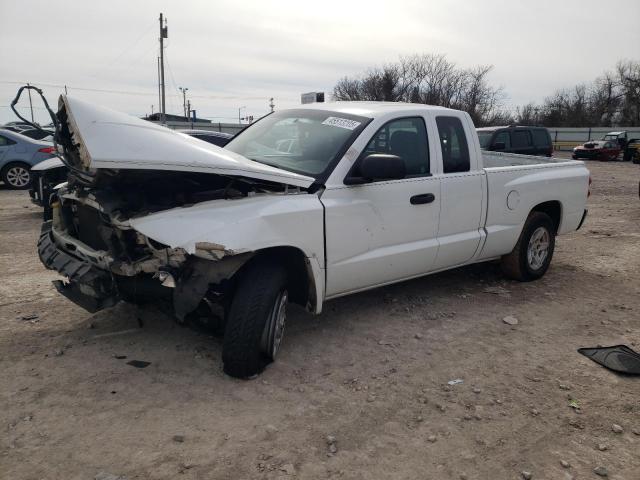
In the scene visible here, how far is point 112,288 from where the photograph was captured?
132 inches

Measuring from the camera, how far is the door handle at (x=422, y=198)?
13.9 ft

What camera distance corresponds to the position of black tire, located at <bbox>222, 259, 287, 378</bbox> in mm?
3229

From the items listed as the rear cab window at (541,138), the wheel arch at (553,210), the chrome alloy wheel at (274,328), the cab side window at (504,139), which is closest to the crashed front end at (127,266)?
the chrome alloy wheel at (274,328)

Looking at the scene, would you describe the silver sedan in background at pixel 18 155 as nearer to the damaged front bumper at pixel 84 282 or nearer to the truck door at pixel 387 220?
the damaged front bumper at pixel 84 282

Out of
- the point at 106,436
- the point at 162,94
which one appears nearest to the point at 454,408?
the point at 106,436

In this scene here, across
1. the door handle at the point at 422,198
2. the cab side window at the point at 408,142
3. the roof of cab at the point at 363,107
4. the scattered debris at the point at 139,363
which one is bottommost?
the scattered debris at the point at 139,363

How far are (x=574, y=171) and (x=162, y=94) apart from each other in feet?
111

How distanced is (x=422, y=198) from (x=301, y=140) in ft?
3.67

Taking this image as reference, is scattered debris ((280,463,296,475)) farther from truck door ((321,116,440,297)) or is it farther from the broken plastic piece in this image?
the broken plastic piece

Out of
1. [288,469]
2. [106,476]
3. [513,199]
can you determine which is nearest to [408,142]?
[513,199]

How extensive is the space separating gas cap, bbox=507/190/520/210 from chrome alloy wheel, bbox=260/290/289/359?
109 inches

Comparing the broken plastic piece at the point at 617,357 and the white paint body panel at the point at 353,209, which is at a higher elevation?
the white paint body panel at the point at 353,209

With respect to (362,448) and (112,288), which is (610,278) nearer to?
(362,448)

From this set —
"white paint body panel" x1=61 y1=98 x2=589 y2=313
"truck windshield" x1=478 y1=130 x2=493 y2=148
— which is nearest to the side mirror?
"white paint body panel" x1=61 y1=98 x2=589 y2=313
